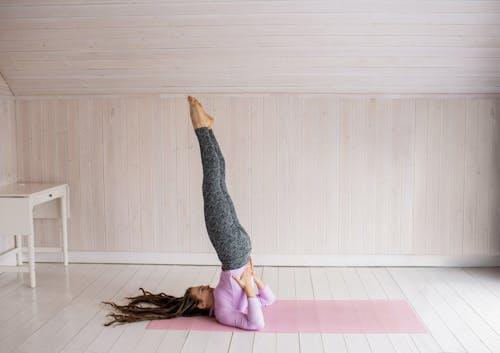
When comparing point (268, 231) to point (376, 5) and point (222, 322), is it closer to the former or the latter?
point (222, 322)

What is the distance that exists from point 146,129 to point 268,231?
1320 millimetres

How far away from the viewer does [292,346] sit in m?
3.36

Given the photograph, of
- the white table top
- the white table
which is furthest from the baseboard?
the white table top

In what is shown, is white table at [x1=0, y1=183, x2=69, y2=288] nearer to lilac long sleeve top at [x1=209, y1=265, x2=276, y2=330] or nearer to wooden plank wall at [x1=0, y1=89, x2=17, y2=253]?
wooden plank wall at [x1=0, y1=89, x2=17, y2=253]

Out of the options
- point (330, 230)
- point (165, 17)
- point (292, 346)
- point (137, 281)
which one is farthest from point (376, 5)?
point (137, 281)

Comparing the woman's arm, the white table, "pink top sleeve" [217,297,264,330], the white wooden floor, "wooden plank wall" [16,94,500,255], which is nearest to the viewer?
the white wooden floor

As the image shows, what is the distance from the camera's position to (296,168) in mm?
4977

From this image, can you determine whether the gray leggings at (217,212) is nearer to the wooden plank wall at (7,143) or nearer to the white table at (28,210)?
the white table at (28,210)

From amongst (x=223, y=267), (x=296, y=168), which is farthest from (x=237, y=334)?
(x=296, y=168)

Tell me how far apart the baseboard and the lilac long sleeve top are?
1.32 m

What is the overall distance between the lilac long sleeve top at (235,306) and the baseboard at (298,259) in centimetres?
132

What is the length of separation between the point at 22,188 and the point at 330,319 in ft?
8.53

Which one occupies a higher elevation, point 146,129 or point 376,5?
point 376,5

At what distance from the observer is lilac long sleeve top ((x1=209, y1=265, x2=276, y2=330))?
141 inches
